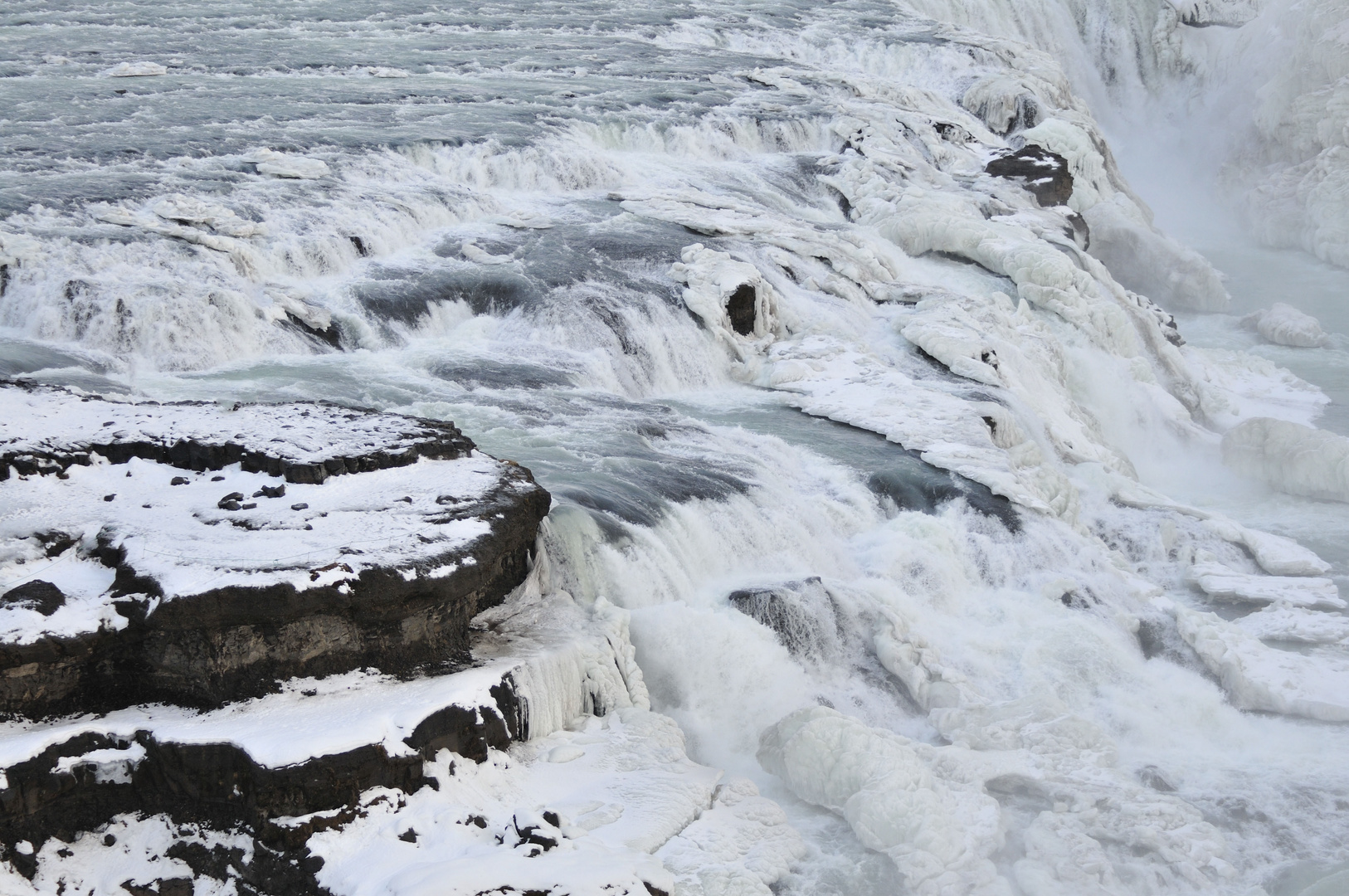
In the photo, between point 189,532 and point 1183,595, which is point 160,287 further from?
point 1183,595

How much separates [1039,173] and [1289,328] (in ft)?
14.3

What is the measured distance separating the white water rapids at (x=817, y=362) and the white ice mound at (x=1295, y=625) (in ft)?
0.12

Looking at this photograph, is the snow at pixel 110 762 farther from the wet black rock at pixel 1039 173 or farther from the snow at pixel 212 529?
the wet black rock at pixel 1039 173

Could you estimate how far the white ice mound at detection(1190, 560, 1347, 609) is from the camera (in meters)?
10.8

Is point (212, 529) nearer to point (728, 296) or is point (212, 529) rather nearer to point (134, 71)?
point (728, 296)

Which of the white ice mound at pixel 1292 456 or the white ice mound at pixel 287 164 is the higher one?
the white ice mound at pixel 287 164

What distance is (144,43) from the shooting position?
2125cm

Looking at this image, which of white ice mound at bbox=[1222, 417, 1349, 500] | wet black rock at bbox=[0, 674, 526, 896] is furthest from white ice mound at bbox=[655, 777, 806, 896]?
white ice mound at bbox=[1222, 417, 1349, 500]

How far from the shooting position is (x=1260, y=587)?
434 inches

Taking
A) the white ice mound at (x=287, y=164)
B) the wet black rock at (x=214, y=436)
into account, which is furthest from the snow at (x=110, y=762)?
the white ice mound at (x=287, y=164)

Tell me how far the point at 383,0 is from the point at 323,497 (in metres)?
21.4

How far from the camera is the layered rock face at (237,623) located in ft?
19.5

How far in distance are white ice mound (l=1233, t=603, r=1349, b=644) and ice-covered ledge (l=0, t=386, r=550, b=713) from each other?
6067 millimetres

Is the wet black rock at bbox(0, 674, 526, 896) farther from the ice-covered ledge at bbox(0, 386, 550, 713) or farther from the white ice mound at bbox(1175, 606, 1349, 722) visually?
the white ice mound at bbox(1175, 606, 1349, 722)
